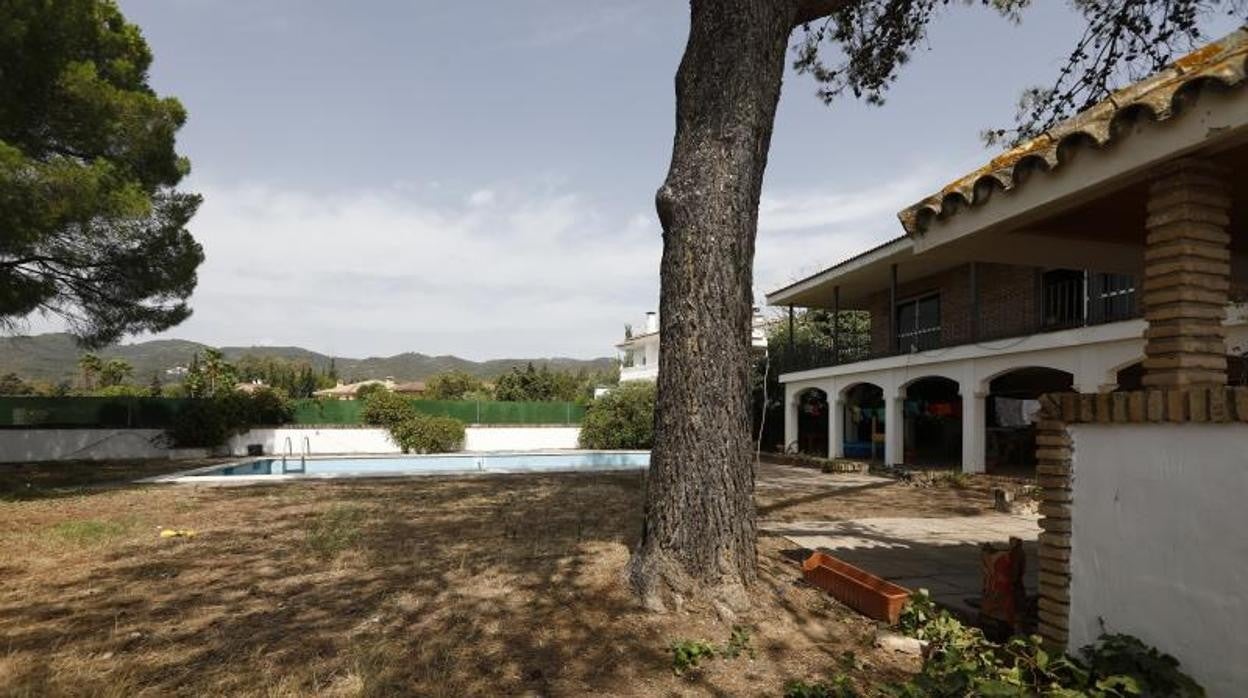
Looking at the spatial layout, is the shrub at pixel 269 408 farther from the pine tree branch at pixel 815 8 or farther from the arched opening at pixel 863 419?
the pine tree branch at pixel 815 8

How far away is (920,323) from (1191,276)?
17.9 meters

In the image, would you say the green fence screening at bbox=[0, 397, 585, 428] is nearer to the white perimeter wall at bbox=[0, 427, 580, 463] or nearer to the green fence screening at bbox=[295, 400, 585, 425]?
the green fence screening at bbox=[295, 400, 585, 425]

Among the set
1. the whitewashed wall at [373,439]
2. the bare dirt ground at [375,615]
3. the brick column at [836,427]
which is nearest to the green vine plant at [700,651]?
the bare dirt ground at [375,615]

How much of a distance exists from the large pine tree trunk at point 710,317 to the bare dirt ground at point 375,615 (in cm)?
37

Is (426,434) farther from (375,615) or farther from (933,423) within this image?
(375,615)

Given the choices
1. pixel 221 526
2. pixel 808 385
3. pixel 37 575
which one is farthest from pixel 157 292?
pixel 808 385

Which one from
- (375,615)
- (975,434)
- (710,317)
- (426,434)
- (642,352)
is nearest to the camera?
(375,615)

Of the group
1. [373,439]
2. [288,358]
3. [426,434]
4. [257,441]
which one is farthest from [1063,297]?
[288,358]

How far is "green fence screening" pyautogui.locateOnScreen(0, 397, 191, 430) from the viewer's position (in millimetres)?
20172

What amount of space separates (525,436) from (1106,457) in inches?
961

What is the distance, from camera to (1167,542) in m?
3.30

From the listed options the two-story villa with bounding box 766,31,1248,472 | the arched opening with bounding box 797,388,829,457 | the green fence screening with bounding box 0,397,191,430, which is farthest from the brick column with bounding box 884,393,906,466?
the green fence screening with bounding box 0,397,191,430

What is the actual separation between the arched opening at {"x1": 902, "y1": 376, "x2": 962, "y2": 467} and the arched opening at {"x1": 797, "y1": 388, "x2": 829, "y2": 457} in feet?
8.50

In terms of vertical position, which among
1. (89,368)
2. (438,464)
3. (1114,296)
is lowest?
Result: (438,464)
